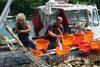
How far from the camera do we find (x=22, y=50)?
814 centimetres

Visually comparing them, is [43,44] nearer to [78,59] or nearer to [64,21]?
[78,59]

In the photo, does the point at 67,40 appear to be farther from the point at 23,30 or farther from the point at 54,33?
the point at 23,30

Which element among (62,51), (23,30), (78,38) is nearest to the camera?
(23,30)

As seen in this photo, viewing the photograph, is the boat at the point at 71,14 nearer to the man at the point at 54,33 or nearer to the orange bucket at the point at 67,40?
the orange bucket at the point at 67,40

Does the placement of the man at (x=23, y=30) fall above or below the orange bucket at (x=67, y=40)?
above

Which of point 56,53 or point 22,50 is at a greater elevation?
point 22,50

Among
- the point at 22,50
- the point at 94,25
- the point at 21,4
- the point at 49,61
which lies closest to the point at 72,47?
the point at 49,61

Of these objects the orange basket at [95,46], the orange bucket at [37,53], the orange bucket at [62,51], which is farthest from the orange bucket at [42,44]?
the orange basket at [95,46]

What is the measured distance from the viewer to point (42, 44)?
35.7 ft

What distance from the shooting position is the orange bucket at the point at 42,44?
1081 cm

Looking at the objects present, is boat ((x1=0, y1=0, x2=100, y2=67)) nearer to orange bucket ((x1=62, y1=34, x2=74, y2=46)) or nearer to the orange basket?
the orange basket

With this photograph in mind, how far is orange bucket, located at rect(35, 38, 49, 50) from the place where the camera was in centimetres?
1081

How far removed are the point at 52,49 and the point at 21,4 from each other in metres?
35.1

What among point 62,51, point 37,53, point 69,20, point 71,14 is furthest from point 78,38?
point 37,53
